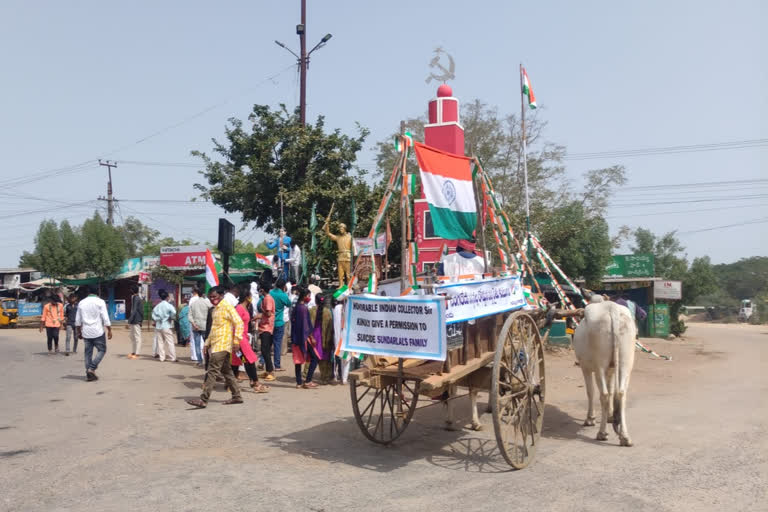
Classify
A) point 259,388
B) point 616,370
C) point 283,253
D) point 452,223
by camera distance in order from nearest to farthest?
point 616,370
point 452,223
point 259,388
point 283,253

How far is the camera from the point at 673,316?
3253 cm

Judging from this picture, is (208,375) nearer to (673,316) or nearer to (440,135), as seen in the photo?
(440,135)

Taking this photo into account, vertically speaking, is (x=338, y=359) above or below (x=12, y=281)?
below

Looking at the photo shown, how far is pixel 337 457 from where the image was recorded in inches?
238

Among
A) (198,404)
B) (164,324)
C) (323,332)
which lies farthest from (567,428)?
(164,324)

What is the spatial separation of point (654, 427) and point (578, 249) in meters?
20.4

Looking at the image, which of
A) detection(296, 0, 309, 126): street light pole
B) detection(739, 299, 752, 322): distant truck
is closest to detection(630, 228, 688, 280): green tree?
detection(739, 299, 752, 322): distant truck

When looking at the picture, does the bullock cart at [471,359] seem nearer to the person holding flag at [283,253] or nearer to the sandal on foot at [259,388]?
the sandal on foot at [259,388]

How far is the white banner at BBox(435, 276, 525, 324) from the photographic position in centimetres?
548

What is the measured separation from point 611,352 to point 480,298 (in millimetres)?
1995

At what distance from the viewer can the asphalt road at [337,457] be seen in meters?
4.82

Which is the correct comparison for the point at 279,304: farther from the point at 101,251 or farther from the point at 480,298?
the point at 101,251

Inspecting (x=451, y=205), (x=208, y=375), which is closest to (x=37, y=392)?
(x=208, y=375)

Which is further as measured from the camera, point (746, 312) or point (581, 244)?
point (746, 312)
